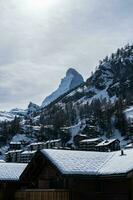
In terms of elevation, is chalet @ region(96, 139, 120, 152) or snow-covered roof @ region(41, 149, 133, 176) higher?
chalet @ region(96, 139, 120, 152)

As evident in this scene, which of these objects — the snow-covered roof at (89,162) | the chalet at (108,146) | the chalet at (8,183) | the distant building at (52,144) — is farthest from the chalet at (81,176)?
the distant building at (52,144)

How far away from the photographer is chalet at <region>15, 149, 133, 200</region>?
30.2 metres

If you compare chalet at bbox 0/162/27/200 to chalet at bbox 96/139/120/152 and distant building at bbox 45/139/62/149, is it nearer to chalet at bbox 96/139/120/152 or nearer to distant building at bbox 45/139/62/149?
chalet at bbox 96/139/120/152

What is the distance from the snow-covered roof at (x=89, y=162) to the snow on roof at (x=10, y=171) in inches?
277

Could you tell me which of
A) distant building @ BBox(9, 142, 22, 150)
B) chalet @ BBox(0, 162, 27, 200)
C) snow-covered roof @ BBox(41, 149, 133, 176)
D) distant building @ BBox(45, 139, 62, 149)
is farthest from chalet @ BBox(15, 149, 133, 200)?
distant building @ BBox(9, 142, 22, 150)

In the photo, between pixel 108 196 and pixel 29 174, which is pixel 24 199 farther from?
pixel 108 196

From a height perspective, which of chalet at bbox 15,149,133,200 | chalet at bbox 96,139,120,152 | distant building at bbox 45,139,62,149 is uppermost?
distant building at bbox 45,139,62,149

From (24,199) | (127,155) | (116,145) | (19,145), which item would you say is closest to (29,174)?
(24,199)

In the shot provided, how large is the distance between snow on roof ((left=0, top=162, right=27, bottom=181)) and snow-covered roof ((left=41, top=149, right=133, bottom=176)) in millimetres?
→ 7033

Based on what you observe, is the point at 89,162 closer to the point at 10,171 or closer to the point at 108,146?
the point at 10,171

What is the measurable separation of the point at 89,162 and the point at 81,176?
282cm

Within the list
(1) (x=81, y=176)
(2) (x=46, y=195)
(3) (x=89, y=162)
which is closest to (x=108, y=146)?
(3) (x=89, y=162)

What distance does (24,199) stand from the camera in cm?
3394

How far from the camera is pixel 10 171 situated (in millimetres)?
40562
